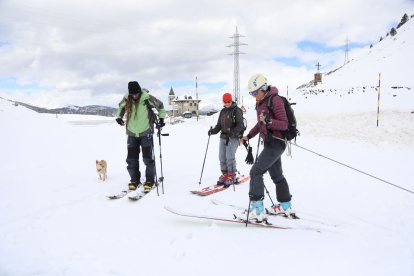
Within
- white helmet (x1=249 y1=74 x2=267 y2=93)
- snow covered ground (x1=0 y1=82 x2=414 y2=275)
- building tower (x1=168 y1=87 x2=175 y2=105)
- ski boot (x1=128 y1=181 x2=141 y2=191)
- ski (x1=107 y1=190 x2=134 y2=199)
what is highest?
building tower (x1=168 y1=87 x2=175 y2=105)

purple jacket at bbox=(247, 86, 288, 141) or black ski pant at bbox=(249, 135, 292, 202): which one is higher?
purple jacket at bbox=(247, 86, 288, 141)

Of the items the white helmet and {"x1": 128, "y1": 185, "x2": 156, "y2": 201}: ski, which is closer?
the white helmet

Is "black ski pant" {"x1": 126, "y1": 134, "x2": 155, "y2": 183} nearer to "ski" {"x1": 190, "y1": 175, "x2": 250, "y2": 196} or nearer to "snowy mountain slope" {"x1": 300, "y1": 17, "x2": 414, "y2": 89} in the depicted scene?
"ski" {"x1": 190, "y1": 175, "x2": 250, "y2": 196}

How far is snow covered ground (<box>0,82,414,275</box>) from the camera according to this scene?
3672 millimetres

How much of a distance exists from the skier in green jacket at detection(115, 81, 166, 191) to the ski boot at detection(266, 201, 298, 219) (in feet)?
9.44

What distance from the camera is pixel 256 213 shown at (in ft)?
16.1

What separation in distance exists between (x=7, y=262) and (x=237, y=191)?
4.63 metres

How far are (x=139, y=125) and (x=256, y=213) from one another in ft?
10.9

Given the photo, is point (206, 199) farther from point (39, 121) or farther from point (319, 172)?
point (39, 121)

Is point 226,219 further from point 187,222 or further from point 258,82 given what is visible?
point 258,82

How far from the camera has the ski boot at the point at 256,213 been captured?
4.84 meters

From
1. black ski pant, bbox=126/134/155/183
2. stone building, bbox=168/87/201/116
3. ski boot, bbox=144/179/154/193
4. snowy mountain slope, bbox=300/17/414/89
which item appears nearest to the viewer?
ski boot, bbox=144/179/154/193

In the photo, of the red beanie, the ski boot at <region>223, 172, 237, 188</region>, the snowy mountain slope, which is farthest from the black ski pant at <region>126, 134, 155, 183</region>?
the snowy mountain slope

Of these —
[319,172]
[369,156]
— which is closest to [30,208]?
[319,172]
